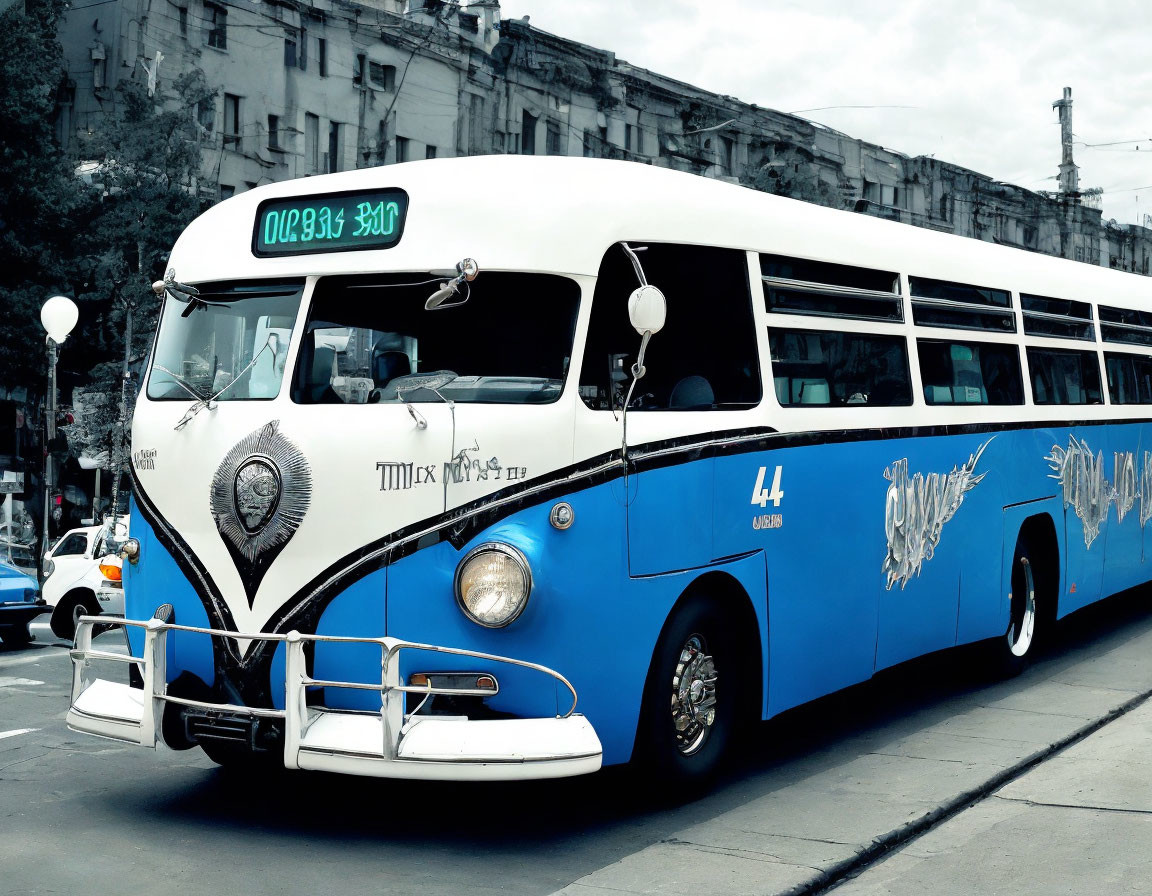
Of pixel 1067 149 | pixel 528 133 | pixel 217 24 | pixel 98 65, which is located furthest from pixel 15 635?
pixel 1067 149

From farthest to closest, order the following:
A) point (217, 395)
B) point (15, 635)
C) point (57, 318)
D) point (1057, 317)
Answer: point (57, 318), point (15, 635), point (1057, 317), point (217, 395)

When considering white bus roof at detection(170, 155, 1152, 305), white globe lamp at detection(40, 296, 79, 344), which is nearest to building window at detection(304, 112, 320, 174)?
white globe lamp at detection(40, 296, 79, 344)

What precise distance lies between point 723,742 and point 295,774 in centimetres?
229

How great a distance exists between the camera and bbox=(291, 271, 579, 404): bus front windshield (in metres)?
6.24

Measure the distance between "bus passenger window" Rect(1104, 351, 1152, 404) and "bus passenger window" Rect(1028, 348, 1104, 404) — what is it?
1.13ft

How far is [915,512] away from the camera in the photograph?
891 centimetres

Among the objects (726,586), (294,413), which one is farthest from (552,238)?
(726,586)

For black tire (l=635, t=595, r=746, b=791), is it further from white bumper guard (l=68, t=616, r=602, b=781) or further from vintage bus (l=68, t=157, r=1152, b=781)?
white bumper guard (l=68, t=616, r=602, b=781)

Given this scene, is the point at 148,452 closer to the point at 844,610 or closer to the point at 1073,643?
the point at 844,610

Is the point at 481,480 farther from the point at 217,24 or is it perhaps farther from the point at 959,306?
the point at 217,24

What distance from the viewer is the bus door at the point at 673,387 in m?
6.38

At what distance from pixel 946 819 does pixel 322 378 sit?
11.1 ft

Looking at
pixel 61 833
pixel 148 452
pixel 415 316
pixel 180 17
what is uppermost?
pixel 180 17

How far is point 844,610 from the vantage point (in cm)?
799
